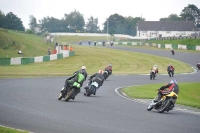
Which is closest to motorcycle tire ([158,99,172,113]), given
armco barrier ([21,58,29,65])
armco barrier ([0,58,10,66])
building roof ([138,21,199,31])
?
armco barrier ([0,58,10,66])

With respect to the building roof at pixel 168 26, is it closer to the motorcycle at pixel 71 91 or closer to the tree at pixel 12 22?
the tree at pixel 12 22

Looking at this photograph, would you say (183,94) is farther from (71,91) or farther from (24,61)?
(24,61)

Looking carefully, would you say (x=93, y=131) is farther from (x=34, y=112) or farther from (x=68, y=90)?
(x=68, y=90)

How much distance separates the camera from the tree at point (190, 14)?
18312cm

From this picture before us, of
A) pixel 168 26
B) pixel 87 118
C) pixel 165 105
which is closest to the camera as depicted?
pixel 87 118

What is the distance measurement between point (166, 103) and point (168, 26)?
483 ft

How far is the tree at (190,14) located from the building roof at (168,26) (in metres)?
25.2

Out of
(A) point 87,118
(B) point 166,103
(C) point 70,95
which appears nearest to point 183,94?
(C) point 70,95

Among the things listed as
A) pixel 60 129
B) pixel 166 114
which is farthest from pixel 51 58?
pixel 60 129

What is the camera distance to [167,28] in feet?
527

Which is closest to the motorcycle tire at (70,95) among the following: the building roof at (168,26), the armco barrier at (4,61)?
the armco barrier at (4,61)

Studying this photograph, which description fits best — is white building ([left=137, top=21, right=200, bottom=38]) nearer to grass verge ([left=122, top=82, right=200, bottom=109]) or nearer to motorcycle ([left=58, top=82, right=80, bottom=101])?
grass verge ([left=122, top=82, right=200, bottom=109])

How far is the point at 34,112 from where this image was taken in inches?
562

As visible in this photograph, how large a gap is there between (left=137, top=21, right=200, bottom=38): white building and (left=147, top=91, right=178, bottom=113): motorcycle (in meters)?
142
